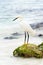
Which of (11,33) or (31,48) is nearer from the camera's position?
(31,48)

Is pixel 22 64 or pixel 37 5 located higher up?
pixel 37 5

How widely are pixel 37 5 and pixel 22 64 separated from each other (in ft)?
51.1

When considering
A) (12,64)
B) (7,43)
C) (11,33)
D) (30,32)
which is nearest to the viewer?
(12,64)

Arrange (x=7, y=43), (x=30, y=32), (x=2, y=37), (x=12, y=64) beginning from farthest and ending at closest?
(x=2, y=37) → (x=7, y=43) → (x=30, y=32) → (x=12, y=64)

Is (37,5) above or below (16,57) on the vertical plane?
above

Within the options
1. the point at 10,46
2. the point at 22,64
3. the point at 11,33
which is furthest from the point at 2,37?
the point at 22,64

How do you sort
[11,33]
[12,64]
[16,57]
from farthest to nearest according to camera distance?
[11,33], [16,57], [12,64]

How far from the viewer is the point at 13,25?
47.8ft

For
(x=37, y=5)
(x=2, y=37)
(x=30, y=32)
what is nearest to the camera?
(x=30, y=32)

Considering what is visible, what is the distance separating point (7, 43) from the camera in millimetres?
10273

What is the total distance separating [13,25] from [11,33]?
6.67ft

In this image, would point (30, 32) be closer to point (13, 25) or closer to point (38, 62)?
point (38, 62)

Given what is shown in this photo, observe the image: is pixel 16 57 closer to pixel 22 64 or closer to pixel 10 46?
pixel 22 64

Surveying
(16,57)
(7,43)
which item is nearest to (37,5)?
(7,43)
